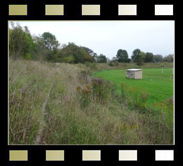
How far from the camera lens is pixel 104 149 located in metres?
1.43

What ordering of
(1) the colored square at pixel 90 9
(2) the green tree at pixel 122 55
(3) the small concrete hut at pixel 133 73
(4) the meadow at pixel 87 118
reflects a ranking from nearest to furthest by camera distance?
(1) the colored square at pixel 90 9 < (4) the meadow at pixel 87 118 < (2) the green tree at pixel 122 55 < (3) the small concrete hut at pixel 133 73

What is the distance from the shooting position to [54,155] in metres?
1.38

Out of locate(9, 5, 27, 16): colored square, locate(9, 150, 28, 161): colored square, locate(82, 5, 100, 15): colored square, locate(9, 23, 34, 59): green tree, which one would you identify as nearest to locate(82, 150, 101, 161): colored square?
locate(9, 150, 28, 161): colored square

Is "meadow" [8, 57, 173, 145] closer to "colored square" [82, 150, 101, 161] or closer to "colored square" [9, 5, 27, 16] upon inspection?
"colored square" [82, 150, 101, 161]

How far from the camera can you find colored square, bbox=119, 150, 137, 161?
4.54ft

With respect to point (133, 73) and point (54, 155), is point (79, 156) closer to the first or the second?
point (54, 155)

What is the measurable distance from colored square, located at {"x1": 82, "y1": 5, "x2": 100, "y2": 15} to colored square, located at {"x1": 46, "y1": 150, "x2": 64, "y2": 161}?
170cm

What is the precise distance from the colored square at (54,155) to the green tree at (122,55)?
6.70 ft

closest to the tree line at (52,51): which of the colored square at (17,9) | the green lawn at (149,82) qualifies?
the green lawn at (149,82)

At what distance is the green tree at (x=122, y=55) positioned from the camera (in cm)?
252

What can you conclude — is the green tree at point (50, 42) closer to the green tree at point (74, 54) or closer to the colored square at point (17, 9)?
the green tree at point (74, 54)

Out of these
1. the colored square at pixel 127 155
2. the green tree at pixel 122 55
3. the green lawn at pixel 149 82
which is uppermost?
Answer: the green tree at pixel 122 55
